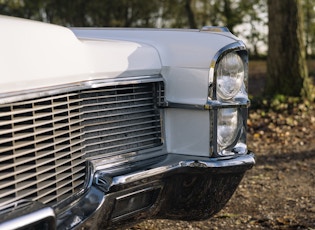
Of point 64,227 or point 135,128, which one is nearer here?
point 64,227

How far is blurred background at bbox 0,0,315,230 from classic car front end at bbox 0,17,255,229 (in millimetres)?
1125

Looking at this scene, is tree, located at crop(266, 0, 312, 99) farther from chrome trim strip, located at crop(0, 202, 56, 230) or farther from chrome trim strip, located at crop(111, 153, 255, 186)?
chrome trim strip, located at crop(0, 202, 56, 230)

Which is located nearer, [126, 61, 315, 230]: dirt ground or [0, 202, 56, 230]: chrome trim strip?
[0, 202, 56, 230]: chrome trim strip

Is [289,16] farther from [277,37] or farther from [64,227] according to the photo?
[64,227]

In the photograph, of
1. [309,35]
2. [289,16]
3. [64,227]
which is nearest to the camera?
[64,227]

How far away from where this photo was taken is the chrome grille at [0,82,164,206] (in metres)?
2.03

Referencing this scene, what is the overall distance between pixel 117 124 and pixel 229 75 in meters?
0.65

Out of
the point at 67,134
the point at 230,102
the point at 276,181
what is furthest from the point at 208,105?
the point at 276,181

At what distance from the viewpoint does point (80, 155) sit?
2.38 metres

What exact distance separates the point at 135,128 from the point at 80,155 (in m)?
0.39

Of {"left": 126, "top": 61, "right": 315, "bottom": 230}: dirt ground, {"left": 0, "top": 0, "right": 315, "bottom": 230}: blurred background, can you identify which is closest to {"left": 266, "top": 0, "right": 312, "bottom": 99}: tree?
{"left": 0, "top": 0, "right": 315, "bottom": 230}: blurred background

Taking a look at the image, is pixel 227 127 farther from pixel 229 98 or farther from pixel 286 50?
pixel 286 50

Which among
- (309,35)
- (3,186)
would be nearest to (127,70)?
(3,186)

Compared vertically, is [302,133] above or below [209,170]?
below
